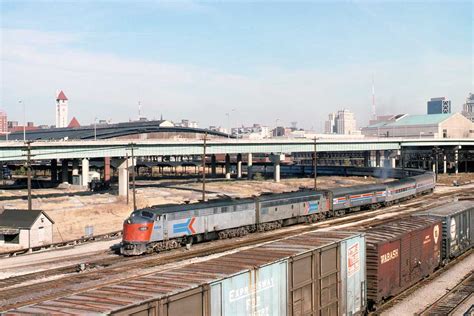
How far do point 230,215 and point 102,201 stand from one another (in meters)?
32.3

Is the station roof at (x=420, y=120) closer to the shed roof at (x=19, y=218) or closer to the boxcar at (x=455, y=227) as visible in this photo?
A: the boxcar at (x=455, y=227)

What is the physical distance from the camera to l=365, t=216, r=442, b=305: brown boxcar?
2312 centimetres

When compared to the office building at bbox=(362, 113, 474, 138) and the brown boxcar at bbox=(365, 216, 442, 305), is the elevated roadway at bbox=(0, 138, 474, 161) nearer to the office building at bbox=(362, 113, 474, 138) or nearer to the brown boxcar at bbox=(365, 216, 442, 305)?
the brown boxcar at bbox=(365, 216, 442, 305)

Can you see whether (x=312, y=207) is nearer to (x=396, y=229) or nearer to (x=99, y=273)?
(x=396, y=229)

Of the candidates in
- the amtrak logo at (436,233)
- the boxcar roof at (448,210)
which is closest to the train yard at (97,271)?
the boxcar roof at (448,210)

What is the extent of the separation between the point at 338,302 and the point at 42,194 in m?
65.7

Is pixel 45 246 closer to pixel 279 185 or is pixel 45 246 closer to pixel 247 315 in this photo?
pixel 247 315

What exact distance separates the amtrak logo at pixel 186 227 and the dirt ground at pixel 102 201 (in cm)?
1555

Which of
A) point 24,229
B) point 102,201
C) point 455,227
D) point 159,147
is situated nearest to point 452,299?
point 455,227

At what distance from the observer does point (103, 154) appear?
238ft

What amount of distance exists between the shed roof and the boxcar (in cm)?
3061

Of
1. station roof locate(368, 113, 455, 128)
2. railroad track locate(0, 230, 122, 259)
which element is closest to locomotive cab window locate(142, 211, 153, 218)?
railroad track locate(0, 230, 122, 259)

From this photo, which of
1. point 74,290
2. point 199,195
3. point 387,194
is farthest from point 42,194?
point 74,290

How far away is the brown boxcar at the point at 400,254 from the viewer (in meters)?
23.1
